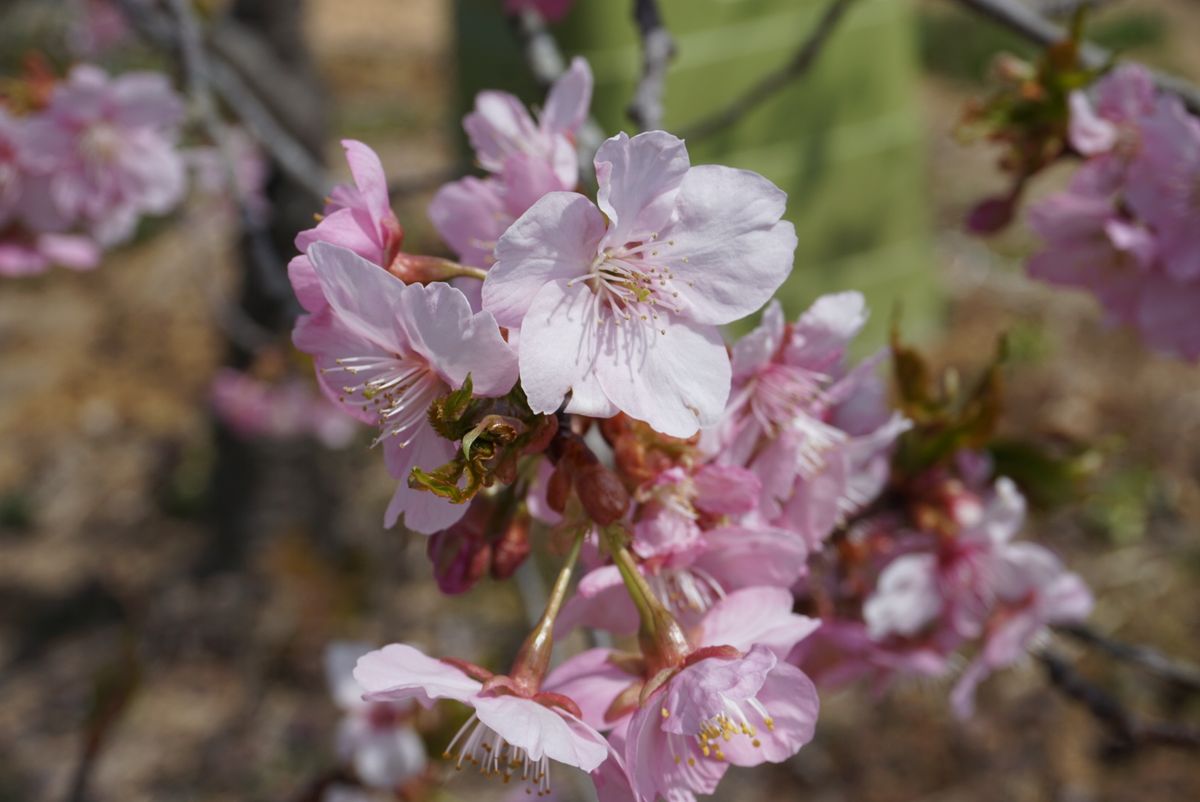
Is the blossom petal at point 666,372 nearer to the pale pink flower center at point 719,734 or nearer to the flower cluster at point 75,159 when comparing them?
the pale pink flower center at point 719,734

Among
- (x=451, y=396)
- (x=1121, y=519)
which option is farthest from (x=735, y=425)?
(x=1121, y=519)

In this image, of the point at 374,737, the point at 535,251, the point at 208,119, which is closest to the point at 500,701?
the point at 535,251

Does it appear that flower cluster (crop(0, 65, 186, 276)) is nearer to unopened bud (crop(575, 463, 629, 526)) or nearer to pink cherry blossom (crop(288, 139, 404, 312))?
pink cherry blossom (crop(288, 139, 404, 312))

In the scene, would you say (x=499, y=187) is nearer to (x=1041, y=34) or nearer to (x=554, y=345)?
(x=554, y=345)

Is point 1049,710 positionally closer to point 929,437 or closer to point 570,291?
point 929,437

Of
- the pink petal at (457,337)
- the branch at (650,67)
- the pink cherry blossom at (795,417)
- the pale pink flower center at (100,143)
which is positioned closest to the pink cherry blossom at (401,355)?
the pink petal at (457,337)
